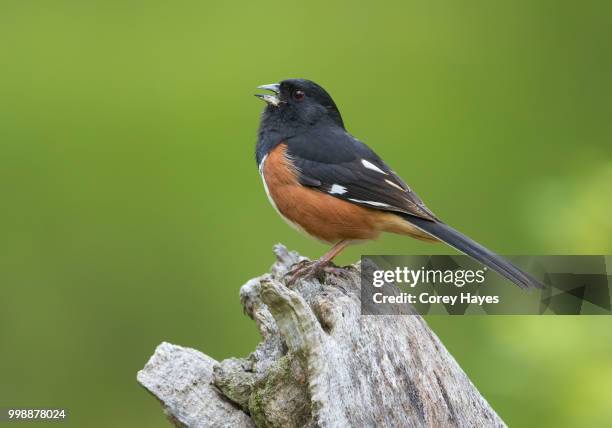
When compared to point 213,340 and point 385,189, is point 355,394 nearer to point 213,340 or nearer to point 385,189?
point 385,189

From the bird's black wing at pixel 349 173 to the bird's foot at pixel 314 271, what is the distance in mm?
303

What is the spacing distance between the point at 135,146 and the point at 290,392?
472 centimetres

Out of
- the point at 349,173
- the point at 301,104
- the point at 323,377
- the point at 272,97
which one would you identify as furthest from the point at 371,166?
the point at 323,377

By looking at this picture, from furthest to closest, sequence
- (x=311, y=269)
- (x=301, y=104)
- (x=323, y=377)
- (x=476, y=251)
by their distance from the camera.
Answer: (x=301, y=104), (x=311, y=269), (x=476, y=251), (x=323, y=377)

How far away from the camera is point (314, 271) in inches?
141

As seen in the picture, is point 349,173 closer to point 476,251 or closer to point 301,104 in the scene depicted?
point 301,104

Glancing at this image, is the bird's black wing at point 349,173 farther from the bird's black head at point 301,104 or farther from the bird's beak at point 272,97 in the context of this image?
the bird's beak at point 272,97

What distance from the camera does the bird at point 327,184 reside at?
11.9ft

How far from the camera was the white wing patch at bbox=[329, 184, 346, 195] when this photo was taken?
3.77 metres

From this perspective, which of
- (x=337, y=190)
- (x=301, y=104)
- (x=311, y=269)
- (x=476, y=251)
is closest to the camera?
(x=476, y=251)

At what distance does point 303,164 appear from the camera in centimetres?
393

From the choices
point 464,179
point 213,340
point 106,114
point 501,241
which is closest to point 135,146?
point 106,114

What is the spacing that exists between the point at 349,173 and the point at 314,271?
1.58 feet

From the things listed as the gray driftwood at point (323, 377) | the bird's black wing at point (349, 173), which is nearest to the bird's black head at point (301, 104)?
the bird's black wing at point (349, 173)
